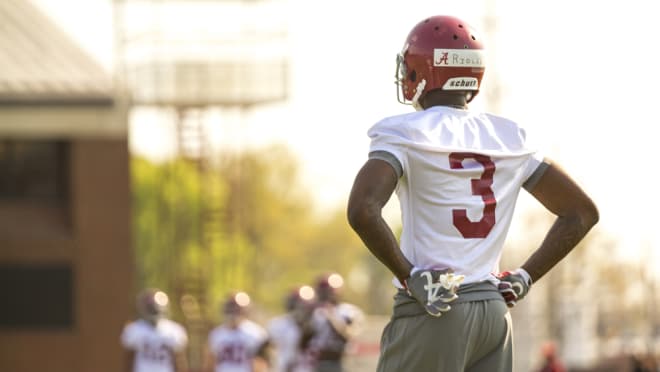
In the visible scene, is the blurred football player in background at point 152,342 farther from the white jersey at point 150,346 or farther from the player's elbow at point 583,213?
the player's elbow at point 583,213

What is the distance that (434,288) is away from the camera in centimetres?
589

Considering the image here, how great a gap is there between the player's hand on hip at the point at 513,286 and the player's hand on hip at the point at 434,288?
1.04 feet

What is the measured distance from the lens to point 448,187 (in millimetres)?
6039

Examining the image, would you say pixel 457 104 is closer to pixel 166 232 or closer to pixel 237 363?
pixel 237 363

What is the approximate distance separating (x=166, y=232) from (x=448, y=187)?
39.3 m

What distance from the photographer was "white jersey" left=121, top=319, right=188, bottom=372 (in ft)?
58.7

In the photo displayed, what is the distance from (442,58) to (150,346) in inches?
478

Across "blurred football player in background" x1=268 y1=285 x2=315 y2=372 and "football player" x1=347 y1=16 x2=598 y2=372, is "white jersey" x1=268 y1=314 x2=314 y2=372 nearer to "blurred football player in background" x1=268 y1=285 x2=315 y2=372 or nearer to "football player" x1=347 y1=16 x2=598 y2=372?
"blurred football player in background" x1=268 y1=285 x2=315 y2=372

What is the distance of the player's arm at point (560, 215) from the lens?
251 inches

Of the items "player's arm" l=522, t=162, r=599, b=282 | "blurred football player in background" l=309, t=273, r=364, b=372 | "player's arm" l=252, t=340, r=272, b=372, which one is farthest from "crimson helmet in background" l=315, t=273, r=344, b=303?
"player's arm" l=522, t=162, r=599, b=282

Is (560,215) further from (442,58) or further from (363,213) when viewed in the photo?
(363,213)

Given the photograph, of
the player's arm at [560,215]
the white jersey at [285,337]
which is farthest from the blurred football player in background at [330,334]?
the player's arm at [560,215]

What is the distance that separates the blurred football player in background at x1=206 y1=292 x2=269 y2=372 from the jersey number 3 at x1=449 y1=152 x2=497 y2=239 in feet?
44.7

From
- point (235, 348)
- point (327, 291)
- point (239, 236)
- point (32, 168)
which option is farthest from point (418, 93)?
point (239, 236)
